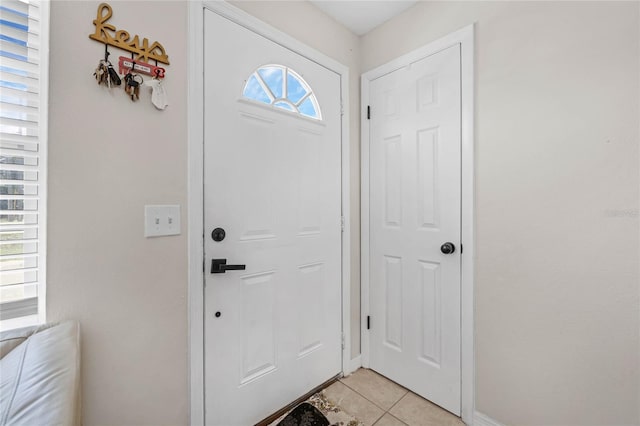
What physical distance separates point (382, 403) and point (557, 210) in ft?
4.62

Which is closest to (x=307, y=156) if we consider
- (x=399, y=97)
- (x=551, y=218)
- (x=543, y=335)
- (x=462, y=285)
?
(x=399, y=97)

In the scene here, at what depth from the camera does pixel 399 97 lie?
5.74 feet

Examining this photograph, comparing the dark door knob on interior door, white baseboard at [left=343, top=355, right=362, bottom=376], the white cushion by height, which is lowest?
white baseboard at [left=343, top=355, right=362, bottom=376]

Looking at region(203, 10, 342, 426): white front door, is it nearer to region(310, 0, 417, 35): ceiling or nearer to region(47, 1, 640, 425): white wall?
region(47, 1, 640, 425): white wall

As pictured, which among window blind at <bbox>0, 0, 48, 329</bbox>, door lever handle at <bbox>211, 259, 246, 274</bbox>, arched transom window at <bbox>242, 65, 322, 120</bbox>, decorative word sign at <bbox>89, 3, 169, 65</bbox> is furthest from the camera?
arched transom window at <bbox>242, 65, 322, 120</bbox>

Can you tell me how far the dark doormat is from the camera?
1.37 m

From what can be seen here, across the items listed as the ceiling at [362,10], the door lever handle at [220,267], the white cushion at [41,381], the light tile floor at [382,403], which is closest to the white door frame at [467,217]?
the light tile floor at [382,403]

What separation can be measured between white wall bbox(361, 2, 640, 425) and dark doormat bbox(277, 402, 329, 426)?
0.85 meters

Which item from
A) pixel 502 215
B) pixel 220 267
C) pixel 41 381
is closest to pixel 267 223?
pixel 220 267

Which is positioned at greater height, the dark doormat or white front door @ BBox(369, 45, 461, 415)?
white front door @ BBox(369, 45, 461, 415)

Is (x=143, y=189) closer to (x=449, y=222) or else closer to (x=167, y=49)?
(x=167, y=49)

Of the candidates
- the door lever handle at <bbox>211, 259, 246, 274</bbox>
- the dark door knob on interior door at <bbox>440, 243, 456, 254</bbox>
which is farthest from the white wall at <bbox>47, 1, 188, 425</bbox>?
the dark door knob on interior door at <bbox>440, 243, 456, 254</bbox>

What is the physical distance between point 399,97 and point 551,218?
1082 millimetres

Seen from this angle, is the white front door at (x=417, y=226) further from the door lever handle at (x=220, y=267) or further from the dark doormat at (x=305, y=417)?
the door lever handle at (x=220, y=267)
